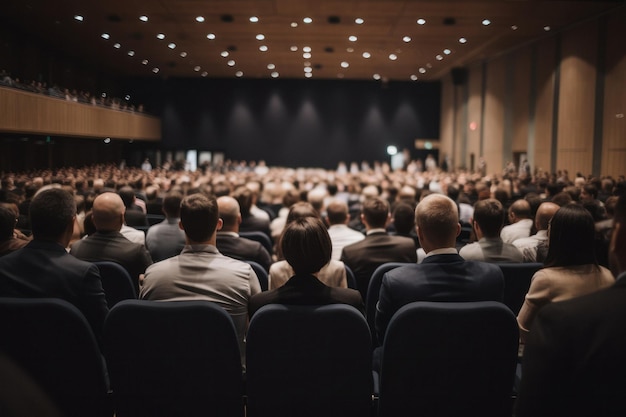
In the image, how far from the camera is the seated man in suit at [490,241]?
167 inches

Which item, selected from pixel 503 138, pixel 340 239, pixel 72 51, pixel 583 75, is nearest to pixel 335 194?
pixel 340 239

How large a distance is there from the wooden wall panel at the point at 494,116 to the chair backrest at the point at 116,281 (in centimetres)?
1931

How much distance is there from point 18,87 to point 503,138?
1575 centimetres

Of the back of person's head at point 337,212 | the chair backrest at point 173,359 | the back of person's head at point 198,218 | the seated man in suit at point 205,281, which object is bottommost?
the chair backrest at point 173,359

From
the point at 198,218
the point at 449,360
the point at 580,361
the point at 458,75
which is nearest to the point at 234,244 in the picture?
the point at 198,218

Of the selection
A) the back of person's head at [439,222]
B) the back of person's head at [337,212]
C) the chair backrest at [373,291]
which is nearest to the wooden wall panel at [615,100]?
the back of person's head at [337,212]

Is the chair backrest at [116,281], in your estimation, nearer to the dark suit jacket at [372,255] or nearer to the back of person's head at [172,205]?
the dark suit jacket at [372,255]

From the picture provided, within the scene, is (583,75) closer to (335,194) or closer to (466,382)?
(335,194)

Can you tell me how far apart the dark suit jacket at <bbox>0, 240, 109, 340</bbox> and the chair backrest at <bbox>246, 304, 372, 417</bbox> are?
883 millimetres

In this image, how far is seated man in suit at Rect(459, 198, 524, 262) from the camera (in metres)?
4.25

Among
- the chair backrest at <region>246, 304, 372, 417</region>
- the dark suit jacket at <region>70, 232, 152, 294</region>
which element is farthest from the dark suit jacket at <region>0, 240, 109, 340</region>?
the dark suit jacket at <region>70, 232, 152, 294</region>

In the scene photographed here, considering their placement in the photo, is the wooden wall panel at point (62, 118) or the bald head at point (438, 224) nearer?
the bald head at point (438, 224)

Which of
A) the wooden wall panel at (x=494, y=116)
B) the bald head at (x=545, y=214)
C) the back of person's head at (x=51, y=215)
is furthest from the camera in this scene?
the wooden wall panel at (x=494, y=116)

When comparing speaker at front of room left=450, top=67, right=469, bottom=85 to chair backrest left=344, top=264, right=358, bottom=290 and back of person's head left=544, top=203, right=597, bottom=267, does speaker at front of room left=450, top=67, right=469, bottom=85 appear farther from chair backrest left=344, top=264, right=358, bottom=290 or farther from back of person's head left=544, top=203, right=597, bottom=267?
back of person's head left=544, top=203, right=597, bottom=267
